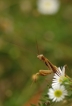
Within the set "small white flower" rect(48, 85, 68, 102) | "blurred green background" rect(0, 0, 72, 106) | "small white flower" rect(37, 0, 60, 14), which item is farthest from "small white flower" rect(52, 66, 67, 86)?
"small white flower" rect(37, 0, 60, 14)

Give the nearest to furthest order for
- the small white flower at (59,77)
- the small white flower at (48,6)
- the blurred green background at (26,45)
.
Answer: the small white flower at (59,77)
the blurred green background at (26,45)
the small white flower at (48,6)

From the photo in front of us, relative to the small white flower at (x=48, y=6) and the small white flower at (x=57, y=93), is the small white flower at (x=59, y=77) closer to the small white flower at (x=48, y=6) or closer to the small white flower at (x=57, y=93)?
the small white flower at (x=57, y=93)

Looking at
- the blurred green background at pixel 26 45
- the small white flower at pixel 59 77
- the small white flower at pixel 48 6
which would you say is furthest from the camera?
the small white flower at pixel 48 6

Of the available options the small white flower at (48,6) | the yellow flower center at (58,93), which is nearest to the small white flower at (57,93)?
the yellow flower center at (58,93)

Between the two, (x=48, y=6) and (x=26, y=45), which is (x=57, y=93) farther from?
Result: (x=48, y=6)

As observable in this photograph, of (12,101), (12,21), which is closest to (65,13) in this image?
(12,21)

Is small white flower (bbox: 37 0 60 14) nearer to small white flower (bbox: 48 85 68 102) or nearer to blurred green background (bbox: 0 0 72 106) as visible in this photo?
blurred green background (bbox: 0 0 72 106)
